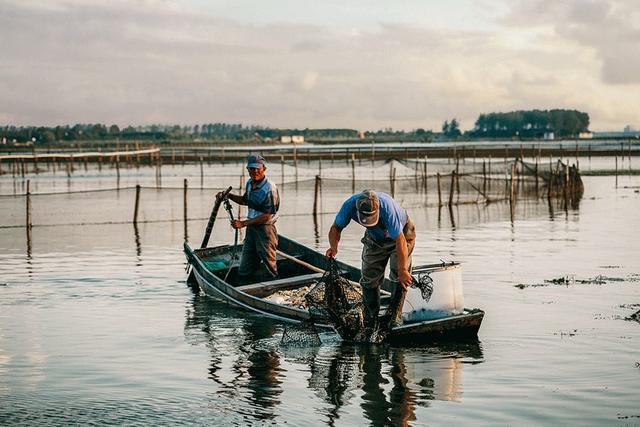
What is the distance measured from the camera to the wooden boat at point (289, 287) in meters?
11.7

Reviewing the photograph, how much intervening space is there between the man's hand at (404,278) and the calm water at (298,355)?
2.75 feet

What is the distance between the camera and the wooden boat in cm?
1169

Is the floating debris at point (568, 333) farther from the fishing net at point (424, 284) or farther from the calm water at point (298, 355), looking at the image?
the fishing net at point (424, 284)

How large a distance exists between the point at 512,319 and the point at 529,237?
39.4ft

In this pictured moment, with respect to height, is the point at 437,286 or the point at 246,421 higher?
the point at 437,286

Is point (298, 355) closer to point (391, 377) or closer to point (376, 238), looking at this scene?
point (391, 377)

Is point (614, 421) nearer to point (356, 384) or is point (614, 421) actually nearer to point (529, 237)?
point (356, 384)

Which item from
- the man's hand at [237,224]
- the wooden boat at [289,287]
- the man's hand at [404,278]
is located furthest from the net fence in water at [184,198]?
the man's hand at [404,278]

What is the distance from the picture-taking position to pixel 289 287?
14578 millimetres

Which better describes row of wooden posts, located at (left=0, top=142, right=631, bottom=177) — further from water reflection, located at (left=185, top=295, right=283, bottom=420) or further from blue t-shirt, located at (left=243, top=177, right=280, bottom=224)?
water reflection, located at (left=185, top=295, right=283, bottom=420)

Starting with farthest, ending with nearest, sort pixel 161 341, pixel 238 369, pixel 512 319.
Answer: pixel 512 319
pixel 161 341
pixel 238 369

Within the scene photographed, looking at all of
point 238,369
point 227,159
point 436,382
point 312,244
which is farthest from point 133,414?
point 227,159

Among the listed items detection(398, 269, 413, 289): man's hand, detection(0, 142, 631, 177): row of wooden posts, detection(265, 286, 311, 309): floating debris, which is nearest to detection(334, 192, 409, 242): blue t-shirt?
detection(398, 269, 413, 289): man's hand

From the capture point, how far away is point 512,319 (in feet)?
44.4
